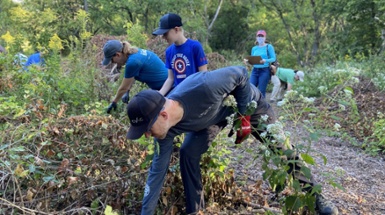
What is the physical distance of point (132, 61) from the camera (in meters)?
4.29

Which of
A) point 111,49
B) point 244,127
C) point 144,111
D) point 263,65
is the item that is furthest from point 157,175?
point 263,65

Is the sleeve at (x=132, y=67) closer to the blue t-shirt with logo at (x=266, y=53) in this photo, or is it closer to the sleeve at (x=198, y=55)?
the sleeve at (x=198, y=55)

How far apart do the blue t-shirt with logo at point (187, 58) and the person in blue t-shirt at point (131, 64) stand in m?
0.29

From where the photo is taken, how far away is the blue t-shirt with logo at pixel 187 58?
4175mm

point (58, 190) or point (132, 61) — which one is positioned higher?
point (132, 61)

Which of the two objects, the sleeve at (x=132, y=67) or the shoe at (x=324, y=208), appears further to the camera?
the sleeve at (x=132, y=67)

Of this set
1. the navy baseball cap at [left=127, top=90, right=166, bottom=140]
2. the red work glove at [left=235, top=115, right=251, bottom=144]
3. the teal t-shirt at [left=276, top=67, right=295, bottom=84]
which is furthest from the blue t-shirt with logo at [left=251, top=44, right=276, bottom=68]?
the navy baseball cap at [left=127, top=90, right=166, bottom=140]

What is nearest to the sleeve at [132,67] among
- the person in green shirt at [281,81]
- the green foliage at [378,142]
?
the green foliage at [378,142]

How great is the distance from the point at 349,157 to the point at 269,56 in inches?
112

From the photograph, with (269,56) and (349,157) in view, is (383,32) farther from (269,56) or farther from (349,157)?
(349,157)

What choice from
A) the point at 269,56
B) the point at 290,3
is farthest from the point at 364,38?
the point at 269,56

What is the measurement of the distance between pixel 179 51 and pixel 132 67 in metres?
0.54

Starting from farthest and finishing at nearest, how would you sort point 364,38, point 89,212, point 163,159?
point 364,38 < point 89,212 < point 163,159

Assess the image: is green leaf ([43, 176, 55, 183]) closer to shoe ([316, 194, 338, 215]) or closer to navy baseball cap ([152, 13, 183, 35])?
navy baseball cap ([152, 13, 183, 35])
